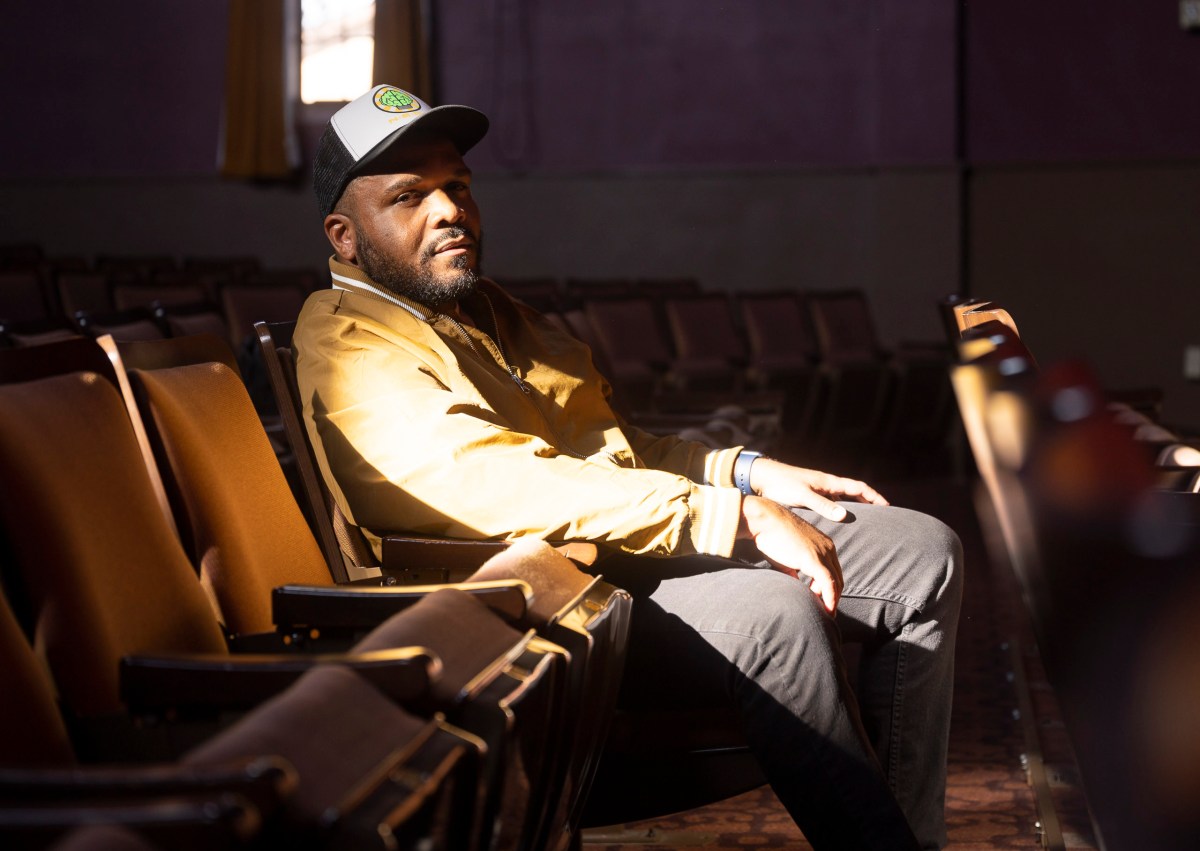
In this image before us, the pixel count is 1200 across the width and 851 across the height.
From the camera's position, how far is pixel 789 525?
1.50 meters

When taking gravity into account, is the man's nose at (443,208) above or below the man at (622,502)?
above

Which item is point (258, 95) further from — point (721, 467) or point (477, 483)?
point (477, 483)

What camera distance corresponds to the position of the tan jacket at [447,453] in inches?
59.2

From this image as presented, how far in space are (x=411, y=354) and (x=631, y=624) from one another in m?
0.42

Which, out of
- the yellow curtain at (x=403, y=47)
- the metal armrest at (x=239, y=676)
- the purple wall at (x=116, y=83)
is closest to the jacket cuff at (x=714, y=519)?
the metal armrest at (x=239, y=676)

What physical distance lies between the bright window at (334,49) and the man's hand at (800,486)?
24.1ft

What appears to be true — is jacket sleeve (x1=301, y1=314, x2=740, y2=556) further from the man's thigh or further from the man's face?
the man's face

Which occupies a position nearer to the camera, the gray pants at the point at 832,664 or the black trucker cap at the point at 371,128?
the gray pants at the point at 832,664

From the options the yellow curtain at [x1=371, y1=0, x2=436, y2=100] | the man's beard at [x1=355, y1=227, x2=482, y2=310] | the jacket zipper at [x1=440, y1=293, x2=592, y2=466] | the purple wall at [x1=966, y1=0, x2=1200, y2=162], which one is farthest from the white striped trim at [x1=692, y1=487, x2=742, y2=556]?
the yellow curtain at [x1=371, y1=0, x2=436, y2=100]

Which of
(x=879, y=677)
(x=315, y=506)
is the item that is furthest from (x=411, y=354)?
(x=879, y=677)

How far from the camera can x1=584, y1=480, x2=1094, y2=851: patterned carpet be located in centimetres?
188

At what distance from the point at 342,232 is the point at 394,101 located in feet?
0.59

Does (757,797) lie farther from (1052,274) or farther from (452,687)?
(1052,274)

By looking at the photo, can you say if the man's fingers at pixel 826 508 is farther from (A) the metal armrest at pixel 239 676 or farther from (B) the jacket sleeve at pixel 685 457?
(A) the metal armrest at pixel 239 676
